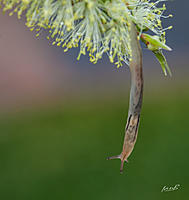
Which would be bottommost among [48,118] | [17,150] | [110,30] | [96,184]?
[96,184]

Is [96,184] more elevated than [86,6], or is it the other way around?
[86,6]

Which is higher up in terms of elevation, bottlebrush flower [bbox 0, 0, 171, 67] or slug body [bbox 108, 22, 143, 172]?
bottlebrush flower [bbox 0, 0, 171, 67]

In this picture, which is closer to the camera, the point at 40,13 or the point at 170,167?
the point at 40,13

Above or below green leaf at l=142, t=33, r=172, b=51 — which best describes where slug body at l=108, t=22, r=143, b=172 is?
below

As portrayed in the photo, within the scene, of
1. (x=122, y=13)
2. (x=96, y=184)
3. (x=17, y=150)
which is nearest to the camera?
(x=122, y=13)

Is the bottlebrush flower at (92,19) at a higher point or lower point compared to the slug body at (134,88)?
higher

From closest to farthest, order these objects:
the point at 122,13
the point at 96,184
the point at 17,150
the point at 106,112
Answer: the point at 122,13
the point at 96,184
the point at 17,150
the point at 106,112

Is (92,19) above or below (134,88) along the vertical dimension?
above

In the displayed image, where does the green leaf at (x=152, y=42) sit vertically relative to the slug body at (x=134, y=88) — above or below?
above

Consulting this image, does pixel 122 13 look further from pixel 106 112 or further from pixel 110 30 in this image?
pixel 106 112

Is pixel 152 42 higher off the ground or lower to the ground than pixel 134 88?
higher

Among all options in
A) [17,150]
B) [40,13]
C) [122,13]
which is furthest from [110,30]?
[17,150]
